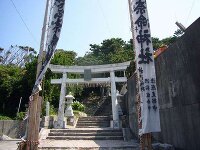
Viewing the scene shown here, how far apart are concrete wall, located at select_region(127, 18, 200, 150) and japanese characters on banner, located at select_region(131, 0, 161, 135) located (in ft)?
3.29

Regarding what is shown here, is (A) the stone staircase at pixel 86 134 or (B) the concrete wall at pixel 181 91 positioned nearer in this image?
(B) the concrete wall at pixel 181 91

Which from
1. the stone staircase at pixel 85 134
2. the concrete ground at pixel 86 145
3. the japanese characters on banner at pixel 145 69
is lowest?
the concrete ground at pixel 86 145

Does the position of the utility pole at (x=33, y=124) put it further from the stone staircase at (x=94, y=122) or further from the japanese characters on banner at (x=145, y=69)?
the stone staircase at (x=94, y=122)

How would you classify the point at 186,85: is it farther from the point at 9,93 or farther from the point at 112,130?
the point at 9,93

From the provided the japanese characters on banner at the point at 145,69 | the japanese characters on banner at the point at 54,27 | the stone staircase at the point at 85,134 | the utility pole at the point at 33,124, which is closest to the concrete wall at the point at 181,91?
the japanese characters on banner at the point at 145,69

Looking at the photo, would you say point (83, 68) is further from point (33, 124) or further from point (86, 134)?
point (33, 124)

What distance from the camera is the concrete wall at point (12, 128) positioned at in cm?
1512

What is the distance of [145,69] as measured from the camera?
603 centimetres

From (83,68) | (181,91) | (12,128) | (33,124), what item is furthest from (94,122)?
(181,91)

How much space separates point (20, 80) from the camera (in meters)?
25.5

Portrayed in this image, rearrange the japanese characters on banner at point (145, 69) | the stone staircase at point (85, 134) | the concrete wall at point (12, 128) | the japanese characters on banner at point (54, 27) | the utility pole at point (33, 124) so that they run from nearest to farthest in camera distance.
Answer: the japanese characters on banner at point (145, 69) → the utility pole at point (33, 124) → the japanese characters on banner at point (54, 27) → the stone staircase at point (85, 134) → the concrete wall at point (12, 128)

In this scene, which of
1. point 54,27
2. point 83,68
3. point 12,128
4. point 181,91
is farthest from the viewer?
point 83,68

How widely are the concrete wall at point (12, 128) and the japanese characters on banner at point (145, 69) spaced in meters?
11.1

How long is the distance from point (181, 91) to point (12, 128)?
38.2 ft
